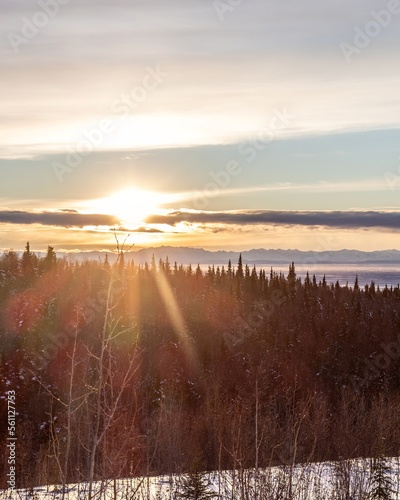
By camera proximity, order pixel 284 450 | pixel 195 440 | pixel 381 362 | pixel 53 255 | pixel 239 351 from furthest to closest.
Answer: pixel 53 255
pixel 239 351
pixel 381 362
pixel 195 440
pixel 284 450

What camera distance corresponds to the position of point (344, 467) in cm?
3033

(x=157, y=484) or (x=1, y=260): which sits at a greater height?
(x=1, y=260)

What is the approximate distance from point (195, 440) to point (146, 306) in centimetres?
10379

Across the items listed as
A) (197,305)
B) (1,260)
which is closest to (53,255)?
(1,260)

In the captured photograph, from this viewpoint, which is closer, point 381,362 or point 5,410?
point 5,410

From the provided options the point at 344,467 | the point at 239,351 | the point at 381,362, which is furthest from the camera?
the point at 239,351

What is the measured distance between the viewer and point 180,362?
132 metres

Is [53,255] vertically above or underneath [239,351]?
above

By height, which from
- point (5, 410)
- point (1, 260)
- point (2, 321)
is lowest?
point (5, 410)

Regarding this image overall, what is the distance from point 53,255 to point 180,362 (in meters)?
69.9

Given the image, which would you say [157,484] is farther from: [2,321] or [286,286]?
[286,286]

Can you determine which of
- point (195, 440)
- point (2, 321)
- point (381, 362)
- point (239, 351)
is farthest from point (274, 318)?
point (195, 440)

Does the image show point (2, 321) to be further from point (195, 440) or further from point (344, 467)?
point (344, 467)

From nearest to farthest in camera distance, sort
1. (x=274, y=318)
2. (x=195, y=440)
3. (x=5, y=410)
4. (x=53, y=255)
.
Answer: (x=195, y=440) < (x=5, y=410) < (x=274, y=318) < (x=53, y=255)
